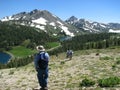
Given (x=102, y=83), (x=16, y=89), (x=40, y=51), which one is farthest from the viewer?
(x=16, y=89)

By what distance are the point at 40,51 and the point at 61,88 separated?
152 inches

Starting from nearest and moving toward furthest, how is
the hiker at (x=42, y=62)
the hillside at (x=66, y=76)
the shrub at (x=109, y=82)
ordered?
the hiker at (x=42, y=62) < the shrub at (x=109, y=82) < the hillside at (x=66, y=76)

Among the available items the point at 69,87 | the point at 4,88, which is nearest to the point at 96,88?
the point at 69,87

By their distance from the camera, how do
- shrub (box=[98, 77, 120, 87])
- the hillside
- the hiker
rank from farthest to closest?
the hillside, shrub (box=[98, 77, 120, 87]), the hiker

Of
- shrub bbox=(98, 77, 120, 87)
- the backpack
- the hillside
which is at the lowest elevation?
the hillside

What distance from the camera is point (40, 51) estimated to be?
1711cm

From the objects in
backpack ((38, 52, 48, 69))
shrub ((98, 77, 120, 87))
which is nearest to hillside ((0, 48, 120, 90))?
shrub ((98, 77, 120, 87))

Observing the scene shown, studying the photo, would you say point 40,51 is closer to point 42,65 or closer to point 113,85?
point 42,65

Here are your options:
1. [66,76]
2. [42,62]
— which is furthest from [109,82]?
[66,76]

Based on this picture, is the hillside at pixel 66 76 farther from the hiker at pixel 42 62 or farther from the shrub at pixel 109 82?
the hiker at pixel 42 62

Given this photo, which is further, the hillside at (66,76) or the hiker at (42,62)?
the hillside at (66,76)

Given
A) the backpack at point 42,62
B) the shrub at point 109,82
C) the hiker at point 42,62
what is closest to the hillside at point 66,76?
the shrub at point 109,82

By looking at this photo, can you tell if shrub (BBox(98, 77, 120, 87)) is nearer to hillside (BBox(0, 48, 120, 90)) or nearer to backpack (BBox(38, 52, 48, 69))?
hillside (BBox(0, 48, 120, 90))

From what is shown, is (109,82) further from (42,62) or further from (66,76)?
(66,76)
